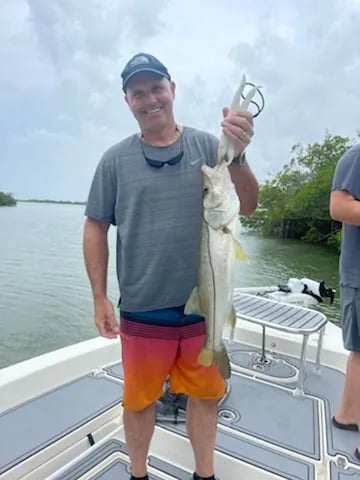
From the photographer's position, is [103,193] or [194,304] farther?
[103,193]

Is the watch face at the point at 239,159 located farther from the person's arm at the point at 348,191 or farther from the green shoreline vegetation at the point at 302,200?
the green shoreline vegetation at the point at 302,200

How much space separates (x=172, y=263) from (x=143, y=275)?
114mm

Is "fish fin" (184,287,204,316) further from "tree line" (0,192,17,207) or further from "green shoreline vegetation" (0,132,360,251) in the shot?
"tree line" (0,192,17,207)

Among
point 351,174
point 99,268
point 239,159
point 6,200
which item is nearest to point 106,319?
point 99,268

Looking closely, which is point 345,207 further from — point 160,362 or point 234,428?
point 234,428

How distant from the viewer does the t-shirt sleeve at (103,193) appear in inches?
60.7

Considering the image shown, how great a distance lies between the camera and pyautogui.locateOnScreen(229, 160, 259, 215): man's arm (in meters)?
1.43

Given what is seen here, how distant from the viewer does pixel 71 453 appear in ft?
6.40

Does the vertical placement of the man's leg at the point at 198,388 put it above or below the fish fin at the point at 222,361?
below

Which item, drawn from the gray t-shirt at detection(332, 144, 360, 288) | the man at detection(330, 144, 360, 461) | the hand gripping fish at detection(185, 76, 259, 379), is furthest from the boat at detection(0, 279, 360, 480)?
the hand gripping fish at detection(185, 76, 259, 379)

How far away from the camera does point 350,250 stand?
1.82m

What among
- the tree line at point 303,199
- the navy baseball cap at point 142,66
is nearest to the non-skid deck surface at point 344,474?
the navy baseball cap at point 142,66

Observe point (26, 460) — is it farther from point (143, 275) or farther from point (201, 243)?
point (201, 243)

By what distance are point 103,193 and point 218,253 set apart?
1.74 feet
